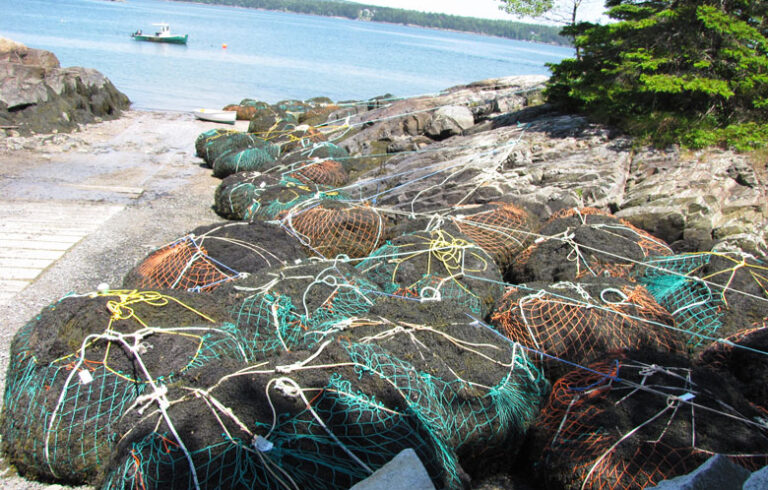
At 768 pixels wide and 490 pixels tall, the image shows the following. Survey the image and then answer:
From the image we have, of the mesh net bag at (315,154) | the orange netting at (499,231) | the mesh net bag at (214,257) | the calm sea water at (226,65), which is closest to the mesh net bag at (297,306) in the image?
the mesh net bag at (214,257)

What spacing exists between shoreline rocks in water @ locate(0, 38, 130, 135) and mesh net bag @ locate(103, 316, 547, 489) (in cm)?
1273

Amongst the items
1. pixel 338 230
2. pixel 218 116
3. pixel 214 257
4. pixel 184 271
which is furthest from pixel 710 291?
pixel 218 116

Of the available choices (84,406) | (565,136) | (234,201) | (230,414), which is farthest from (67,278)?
(565,136)

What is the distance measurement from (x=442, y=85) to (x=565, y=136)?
27.0 meters

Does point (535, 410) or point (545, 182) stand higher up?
point (545, 182)

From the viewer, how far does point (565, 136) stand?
866cm

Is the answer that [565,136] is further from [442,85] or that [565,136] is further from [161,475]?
[442,85]

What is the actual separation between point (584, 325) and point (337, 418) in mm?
Answer: 2044

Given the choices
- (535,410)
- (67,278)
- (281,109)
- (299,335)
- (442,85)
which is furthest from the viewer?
(442,85)

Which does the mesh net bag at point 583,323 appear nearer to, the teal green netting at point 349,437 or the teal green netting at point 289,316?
the teal green netting at point 349,437

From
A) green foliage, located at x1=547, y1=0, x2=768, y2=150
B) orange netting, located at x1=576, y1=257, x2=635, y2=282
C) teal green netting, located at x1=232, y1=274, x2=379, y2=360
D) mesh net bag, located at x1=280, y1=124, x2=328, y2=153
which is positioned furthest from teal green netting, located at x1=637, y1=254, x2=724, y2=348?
mesh net bag, located at x1=280, y1=124, x2=328, y2=153

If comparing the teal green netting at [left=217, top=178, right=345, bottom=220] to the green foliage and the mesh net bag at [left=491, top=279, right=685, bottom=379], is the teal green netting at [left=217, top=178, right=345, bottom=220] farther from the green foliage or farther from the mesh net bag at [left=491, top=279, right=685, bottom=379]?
the green foliage

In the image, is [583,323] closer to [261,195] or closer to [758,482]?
[758,482]

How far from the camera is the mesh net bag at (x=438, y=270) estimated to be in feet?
14.4
